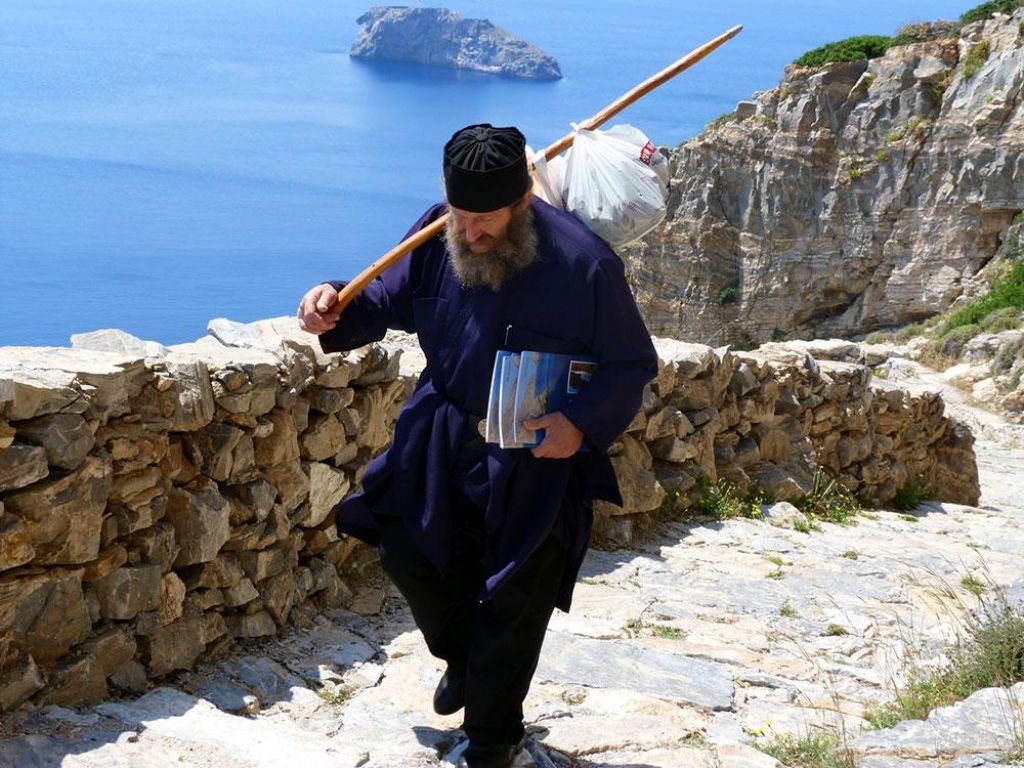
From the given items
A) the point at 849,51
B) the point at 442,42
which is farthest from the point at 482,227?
the point at 442,42

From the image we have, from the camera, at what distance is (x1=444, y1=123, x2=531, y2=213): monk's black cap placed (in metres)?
3.17

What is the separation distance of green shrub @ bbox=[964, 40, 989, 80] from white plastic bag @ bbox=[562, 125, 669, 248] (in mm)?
27240

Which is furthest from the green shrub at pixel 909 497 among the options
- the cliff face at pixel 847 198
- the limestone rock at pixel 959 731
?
the cliff face at pixel 847 198

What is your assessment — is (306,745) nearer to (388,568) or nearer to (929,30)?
(388,568)

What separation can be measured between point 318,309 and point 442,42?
136ft

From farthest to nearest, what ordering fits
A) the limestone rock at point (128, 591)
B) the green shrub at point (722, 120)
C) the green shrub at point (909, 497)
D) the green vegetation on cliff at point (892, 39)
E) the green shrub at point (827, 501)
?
the green shrub at point (722, 120)
the green vegetation on cliff at point (892, 39)
the green shrub at point (909, 497)
the green shrub at point (827, 501)
the limestone rock at point (128, 591)

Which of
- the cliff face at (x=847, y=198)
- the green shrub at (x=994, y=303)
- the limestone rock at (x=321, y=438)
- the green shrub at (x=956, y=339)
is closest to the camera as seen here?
the limestone rock at (x=321, y=438)

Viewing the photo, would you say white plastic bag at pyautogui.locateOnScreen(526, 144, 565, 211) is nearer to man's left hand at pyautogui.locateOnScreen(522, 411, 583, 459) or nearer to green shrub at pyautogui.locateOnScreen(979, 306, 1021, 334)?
man's left hand at pyautogui.locateOnScreen(522, 411, 583, 459)

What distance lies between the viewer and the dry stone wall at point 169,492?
354 cm

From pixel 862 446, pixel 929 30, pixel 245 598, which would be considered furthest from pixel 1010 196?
pixel 245 598

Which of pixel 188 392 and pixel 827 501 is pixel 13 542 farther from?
pixel 827 501

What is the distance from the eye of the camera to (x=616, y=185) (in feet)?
11.0

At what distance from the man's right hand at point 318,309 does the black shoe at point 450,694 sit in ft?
3.33

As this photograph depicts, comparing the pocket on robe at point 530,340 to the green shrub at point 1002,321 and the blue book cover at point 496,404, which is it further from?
the green shrub at point 1002,321
